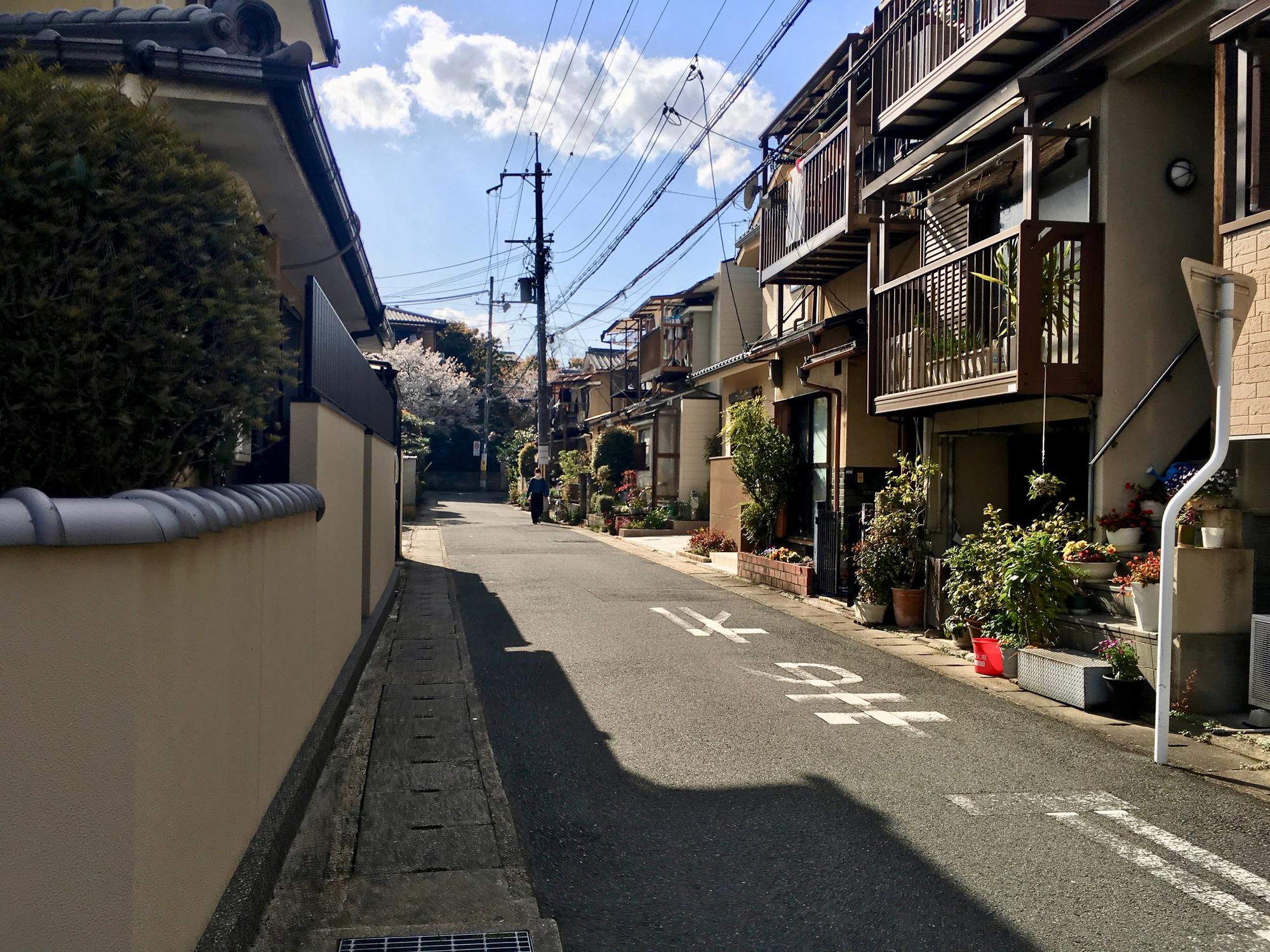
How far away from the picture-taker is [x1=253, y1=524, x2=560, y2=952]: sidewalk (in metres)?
4.04

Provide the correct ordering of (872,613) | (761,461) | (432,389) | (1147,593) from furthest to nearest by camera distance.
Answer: (432,389)
(761,461)
(872,613)
(1147,593)

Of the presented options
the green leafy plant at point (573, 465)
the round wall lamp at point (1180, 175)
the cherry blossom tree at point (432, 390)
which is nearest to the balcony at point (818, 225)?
the round wall lamp at point (1180, 175)

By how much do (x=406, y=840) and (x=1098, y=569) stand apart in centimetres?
687

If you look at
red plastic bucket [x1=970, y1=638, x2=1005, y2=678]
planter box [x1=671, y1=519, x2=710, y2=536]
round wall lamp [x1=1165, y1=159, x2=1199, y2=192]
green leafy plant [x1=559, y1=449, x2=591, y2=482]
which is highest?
round wall lamp [x1=1165, y1=159, x2=1199, y2=192]

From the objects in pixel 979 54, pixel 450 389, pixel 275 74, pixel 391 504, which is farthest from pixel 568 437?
pixel 275 74

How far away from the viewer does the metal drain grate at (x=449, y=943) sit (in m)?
3.80

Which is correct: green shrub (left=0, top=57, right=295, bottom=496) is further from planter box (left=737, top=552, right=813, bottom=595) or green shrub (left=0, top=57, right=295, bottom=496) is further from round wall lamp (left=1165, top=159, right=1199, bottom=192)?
planter box (left=737, top=552, right=813, bottom=595)

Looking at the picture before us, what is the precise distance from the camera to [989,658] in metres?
9.41

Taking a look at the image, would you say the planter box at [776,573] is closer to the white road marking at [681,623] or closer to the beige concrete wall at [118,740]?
the white road marking at [681,623]

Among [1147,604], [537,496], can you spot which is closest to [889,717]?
[1147,604]

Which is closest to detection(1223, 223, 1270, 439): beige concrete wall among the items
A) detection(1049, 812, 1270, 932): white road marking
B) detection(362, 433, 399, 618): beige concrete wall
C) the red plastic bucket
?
the red plastic bucket

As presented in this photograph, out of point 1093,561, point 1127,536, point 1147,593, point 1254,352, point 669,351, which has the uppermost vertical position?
point 669,351

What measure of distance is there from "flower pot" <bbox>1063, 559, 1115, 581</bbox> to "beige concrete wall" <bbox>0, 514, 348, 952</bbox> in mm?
7734

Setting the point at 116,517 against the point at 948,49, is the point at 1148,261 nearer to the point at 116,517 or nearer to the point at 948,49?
the point at 948,49
